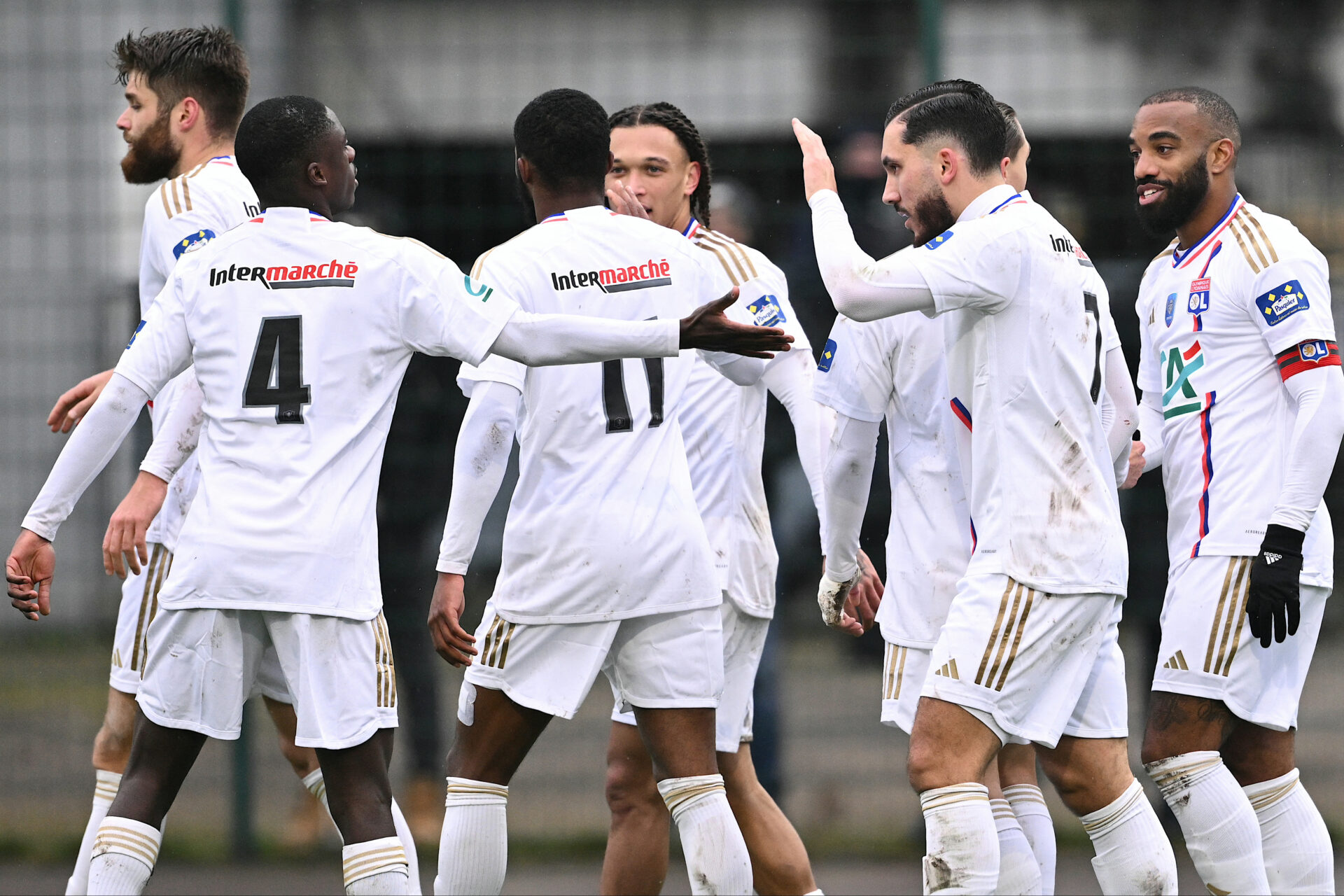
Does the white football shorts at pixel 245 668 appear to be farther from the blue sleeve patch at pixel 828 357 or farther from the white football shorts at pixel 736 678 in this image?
the blue sleeve patch at pixel 828 357

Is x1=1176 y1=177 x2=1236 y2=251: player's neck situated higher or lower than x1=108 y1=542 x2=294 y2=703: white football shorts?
higher

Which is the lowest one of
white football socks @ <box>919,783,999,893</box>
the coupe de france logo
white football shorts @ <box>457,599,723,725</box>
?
white football socks @ <box>919,783,999,893</box>

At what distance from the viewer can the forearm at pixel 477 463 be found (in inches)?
166

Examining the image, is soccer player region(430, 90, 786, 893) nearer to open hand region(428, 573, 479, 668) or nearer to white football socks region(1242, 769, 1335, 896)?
open hand region(428, 573, 479, 668)

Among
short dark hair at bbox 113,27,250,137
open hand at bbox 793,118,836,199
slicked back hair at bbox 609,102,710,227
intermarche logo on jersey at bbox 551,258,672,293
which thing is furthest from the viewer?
slicked back hair at bbox 609,102,710,227

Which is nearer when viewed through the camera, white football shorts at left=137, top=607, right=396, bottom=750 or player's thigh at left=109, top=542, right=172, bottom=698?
white football shorts at left=137, top=607, right=396, bottom=750

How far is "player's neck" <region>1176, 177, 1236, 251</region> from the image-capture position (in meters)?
4.79

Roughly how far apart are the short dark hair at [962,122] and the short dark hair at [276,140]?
4.84 feet

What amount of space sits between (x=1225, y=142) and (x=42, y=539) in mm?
3473

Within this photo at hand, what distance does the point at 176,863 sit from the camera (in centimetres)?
686

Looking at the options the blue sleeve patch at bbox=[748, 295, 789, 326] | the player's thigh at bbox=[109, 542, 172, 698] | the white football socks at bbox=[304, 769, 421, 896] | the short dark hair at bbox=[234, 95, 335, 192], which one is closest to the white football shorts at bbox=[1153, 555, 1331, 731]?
the blue sleeve patch at bbox=[748, 295, 789, 326]

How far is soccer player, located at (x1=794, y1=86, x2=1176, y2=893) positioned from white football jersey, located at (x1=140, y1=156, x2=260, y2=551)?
5.96ft

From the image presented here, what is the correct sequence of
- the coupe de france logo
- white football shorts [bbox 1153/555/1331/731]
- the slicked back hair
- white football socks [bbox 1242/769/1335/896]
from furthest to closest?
the slicked back hair, white football socks [bbox 1242/769/1335/896], white football shorts [bbox 1153/555/1331/731], the coupe de france logo

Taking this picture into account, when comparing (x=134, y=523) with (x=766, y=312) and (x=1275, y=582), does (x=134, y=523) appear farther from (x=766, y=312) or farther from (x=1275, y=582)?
(x=1275, y=582)
